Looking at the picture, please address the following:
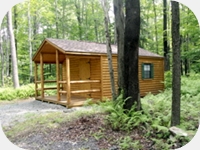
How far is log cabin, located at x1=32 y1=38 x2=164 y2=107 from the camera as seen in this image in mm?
8422

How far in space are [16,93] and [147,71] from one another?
8.00 m

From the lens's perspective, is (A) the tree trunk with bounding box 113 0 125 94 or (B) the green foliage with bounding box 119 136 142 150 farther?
(A) the tree trunk with bounding box 113 0 125 94

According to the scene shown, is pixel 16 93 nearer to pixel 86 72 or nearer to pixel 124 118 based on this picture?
pixel 86 72

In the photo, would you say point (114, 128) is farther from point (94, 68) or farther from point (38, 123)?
point (94, 68)

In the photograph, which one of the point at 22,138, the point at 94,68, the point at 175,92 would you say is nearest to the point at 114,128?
the point at 175,92

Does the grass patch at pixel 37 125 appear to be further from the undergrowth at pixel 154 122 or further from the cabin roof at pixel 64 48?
the cabin roof at pixel 64 48

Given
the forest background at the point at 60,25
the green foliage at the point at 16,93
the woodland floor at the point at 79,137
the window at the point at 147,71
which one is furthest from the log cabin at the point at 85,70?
the forest background at the point at 60,25

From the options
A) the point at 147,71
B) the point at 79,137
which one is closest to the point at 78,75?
the point at 147,71

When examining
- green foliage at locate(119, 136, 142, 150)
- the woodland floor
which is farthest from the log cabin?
green foliage at locate(119, 136, 142, 150)

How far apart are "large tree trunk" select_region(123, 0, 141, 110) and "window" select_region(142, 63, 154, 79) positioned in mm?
5920

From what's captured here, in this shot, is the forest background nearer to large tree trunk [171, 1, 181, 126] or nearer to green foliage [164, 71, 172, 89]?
green foliage [164, 71, 172, 89]

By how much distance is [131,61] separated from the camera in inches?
206

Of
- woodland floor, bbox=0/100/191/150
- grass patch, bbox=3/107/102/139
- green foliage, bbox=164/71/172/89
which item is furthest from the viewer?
green foliage, bbox=164/71/172/89

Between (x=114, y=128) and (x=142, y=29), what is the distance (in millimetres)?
14133
